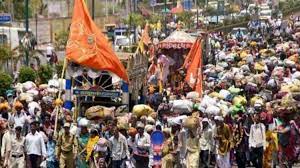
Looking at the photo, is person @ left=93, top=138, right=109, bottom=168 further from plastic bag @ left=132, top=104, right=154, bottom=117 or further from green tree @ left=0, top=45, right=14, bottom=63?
green tree @ left=0, top=45, right=14, bottom=63

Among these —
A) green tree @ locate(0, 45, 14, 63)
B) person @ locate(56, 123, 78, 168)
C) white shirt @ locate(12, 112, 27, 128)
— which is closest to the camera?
person @ locate(56, 123, 78, 168)

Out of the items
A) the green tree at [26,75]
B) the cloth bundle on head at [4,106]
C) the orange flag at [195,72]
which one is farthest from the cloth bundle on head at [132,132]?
the green tree at [26,75]

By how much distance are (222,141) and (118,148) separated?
191cm

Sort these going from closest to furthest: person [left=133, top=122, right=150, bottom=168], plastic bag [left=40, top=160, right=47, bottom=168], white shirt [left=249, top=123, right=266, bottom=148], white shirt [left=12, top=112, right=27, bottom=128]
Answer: person [left=133, top=122, right=150, bottom=168], plastic bag [left=40, top=160, right=47, bottom=168], white shirt [left=12, top=112, right=27, bottom=128], white shirt [left=249, top=123, right=266, bottom=148]

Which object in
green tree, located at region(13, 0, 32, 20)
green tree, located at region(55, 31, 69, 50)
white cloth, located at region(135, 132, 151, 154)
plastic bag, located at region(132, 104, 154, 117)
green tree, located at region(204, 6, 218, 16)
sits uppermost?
white cloth, located at region(135, 132, 151, 154)

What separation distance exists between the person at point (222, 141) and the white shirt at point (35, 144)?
9.08 ft

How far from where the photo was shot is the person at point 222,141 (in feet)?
48.3

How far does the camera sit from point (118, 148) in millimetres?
13672

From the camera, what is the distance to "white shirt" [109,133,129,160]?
13.7 metres

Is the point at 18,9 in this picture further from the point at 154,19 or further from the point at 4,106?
the point at 4,106

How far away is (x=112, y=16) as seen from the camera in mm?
68375

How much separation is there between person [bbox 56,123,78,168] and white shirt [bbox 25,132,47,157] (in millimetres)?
274

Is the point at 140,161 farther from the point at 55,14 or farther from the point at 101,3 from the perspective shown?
the point at 101,3

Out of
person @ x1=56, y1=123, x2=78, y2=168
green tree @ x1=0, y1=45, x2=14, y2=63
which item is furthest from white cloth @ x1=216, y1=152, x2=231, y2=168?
green tree @ x1=0, y1=45, x2=14, y2=63
